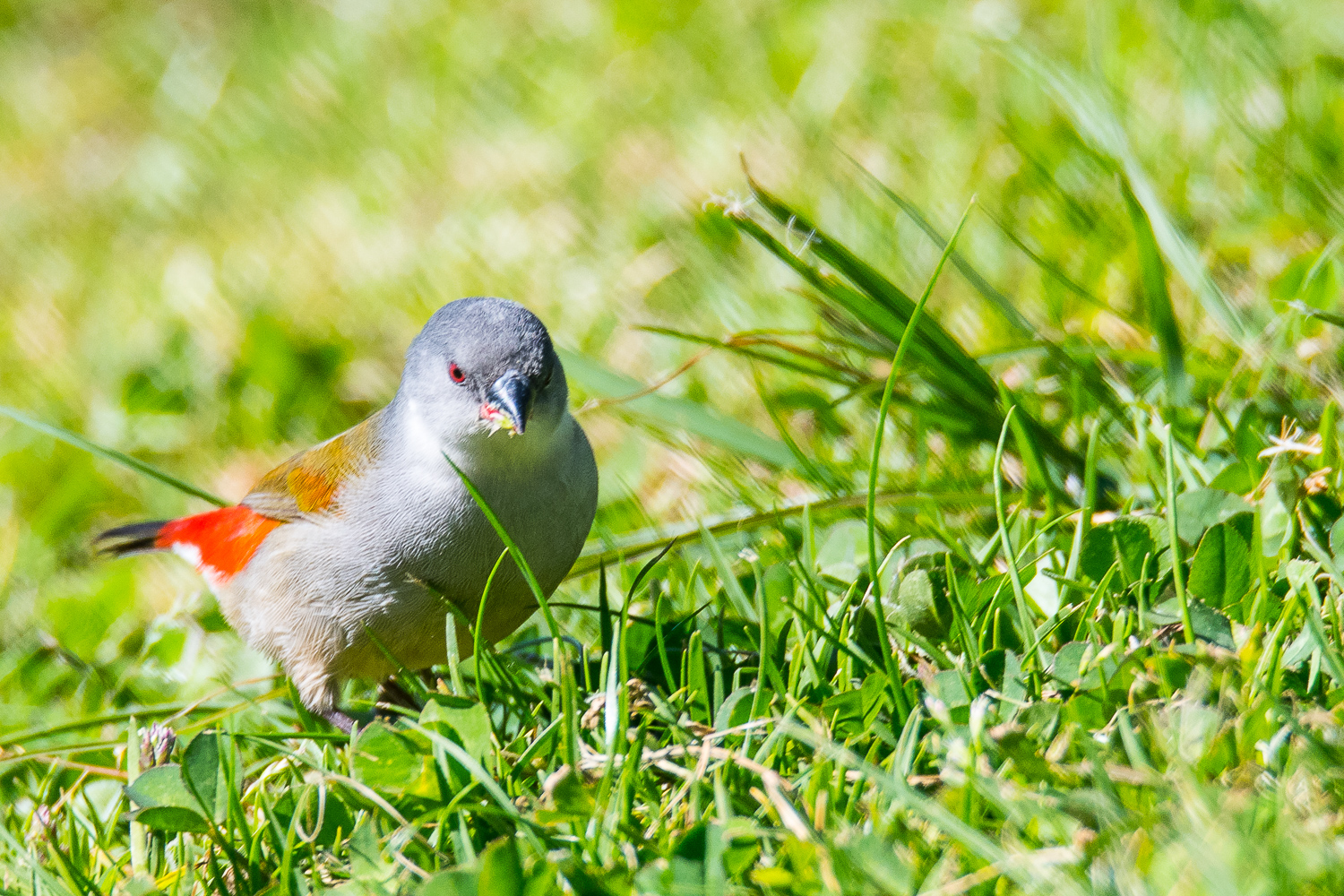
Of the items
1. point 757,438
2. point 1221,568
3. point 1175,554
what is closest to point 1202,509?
point 1221,568

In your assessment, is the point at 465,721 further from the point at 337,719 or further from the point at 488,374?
the point at 337,719

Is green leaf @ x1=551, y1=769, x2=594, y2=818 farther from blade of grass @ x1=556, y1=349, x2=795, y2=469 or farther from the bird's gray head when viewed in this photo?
blade of grass @ x1=556, y1=349, x2=795, y2=469

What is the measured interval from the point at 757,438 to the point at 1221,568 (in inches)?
56.6

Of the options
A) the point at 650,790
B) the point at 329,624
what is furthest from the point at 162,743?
the point at 650,790

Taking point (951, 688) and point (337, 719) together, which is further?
point (337, 719)

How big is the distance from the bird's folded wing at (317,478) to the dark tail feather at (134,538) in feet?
2.58

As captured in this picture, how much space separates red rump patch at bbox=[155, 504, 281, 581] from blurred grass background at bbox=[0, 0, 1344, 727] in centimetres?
27

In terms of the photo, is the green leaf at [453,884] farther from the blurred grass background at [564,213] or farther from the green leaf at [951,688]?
the blurred grass background at [564,213]

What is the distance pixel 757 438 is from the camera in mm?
3561

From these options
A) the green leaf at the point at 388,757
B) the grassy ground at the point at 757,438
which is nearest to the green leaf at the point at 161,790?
the grassy ground at the point at 757,438

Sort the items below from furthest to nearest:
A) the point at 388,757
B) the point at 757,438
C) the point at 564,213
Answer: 1. the point at 564,213
2. the point at 757,438
3. the point at 388,757

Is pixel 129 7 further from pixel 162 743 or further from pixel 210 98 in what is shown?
pixel 162 743

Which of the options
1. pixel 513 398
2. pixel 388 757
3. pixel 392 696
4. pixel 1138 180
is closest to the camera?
pixel 388 757

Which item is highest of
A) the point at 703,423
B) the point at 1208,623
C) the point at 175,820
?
the point at 703,423
